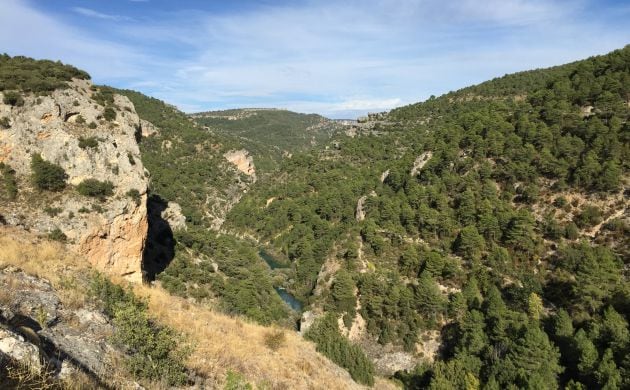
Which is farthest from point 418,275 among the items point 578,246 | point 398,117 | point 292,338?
point 398,117

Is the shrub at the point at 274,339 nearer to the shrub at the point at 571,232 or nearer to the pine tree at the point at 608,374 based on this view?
the pine tree at the point at 608,374

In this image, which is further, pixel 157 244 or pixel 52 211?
pixel 157 244

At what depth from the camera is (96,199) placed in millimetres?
28969

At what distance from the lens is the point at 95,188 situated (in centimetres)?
2900

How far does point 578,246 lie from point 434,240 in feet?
58.3

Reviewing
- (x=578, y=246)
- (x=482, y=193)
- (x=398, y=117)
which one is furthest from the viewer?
(x=398, y=117)

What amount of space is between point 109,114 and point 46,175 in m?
8.70

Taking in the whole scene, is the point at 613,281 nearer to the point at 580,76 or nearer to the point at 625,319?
the point at 625,319

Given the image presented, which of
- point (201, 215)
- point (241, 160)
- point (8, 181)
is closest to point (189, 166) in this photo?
point (201, 215)

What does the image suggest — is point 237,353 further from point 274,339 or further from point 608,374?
point 608,374

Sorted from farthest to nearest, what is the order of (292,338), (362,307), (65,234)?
(362,307), (65,234), (292,338)

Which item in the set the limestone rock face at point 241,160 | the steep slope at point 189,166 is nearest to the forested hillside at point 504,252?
the steep slope at point 189,166

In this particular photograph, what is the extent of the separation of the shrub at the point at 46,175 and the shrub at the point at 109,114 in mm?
7088

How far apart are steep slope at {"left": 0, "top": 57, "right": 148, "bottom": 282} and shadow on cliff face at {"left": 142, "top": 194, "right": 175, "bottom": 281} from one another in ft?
33.3
